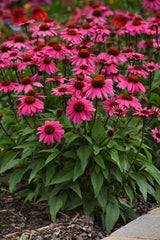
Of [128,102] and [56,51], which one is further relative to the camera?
[56,51]

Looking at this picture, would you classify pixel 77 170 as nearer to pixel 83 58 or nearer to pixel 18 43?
pixel 83 58

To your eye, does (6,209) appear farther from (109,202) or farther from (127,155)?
(127,155)

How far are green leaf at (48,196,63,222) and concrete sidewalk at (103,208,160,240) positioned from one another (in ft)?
1.63

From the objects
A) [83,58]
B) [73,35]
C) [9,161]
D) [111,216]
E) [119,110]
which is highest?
[73,35]

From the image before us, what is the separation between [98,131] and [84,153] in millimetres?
203

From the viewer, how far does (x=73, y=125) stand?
247cm

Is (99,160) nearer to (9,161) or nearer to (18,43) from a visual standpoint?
(9,161)

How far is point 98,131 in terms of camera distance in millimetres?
2475

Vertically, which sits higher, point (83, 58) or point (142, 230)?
point (83, 58)

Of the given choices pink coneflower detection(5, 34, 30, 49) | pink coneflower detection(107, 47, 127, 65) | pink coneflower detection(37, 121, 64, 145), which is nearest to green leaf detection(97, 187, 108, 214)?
pink coneflower detection(37, 121, 64, 145)

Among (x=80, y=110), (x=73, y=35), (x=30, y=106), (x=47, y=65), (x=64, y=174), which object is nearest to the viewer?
(x=80, y=110)

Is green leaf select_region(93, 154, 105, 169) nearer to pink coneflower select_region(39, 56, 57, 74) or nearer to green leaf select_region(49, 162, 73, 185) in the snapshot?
green leaf select_region(49, 162, 73, 185)

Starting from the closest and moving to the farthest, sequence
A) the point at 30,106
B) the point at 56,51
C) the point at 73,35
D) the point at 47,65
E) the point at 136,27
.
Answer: the point at 30,106 → the point at 47,65 → the point at 56,51 → the point at 73,35 → the point at 136,27

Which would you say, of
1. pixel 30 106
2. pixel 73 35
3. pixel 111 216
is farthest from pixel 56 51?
pixel 111 216
